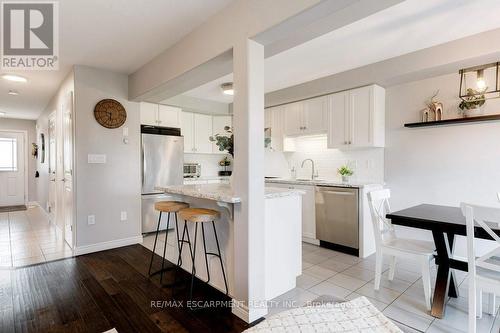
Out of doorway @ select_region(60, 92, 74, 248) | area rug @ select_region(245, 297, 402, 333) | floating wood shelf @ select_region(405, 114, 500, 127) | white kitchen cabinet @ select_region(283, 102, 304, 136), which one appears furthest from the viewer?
white kitchen cabinet @ select_region(283, 102, 304, 136)

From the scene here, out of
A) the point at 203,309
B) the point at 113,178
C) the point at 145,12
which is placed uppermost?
the point at 145,12

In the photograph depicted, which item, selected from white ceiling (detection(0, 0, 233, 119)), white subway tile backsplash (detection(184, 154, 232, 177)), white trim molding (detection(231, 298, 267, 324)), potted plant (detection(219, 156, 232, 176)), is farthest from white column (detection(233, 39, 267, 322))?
potted plant (detection(219, 156, 232, 176))

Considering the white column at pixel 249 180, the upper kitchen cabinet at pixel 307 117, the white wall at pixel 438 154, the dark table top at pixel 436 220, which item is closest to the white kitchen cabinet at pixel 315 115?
the upper kitchen cabinet at pixel 307 117

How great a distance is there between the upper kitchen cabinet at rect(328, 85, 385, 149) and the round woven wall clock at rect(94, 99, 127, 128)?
3.08 metres

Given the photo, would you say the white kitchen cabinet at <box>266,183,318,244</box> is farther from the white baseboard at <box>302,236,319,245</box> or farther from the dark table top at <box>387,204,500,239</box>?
the dark table top at <box>387,204,500,239</box>

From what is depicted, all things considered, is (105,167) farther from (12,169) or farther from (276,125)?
(12,169)

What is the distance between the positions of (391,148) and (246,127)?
2.67 m

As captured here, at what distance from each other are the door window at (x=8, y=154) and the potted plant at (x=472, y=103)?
1000 centimetres

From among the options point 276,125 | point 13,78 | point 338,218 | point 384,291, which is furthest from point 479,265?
point 13,78

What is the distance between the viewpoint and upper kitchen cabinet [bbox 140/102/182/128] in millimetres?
4503

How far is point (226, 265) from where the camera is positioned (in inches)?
94.5

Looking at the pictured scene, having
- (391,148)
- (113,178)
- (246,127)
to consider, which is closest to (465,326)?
(246,127)

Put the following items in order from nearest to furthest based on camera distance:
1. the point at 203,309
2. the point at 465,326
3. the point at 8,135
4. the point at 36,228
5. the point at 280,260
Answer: the point at 465,326
the point at 203,309
the point at 280,260
the point at 36,228
the point at 8,135

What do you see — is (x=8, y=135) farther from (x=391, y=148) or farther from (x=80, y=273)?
(x=391, y=148)
